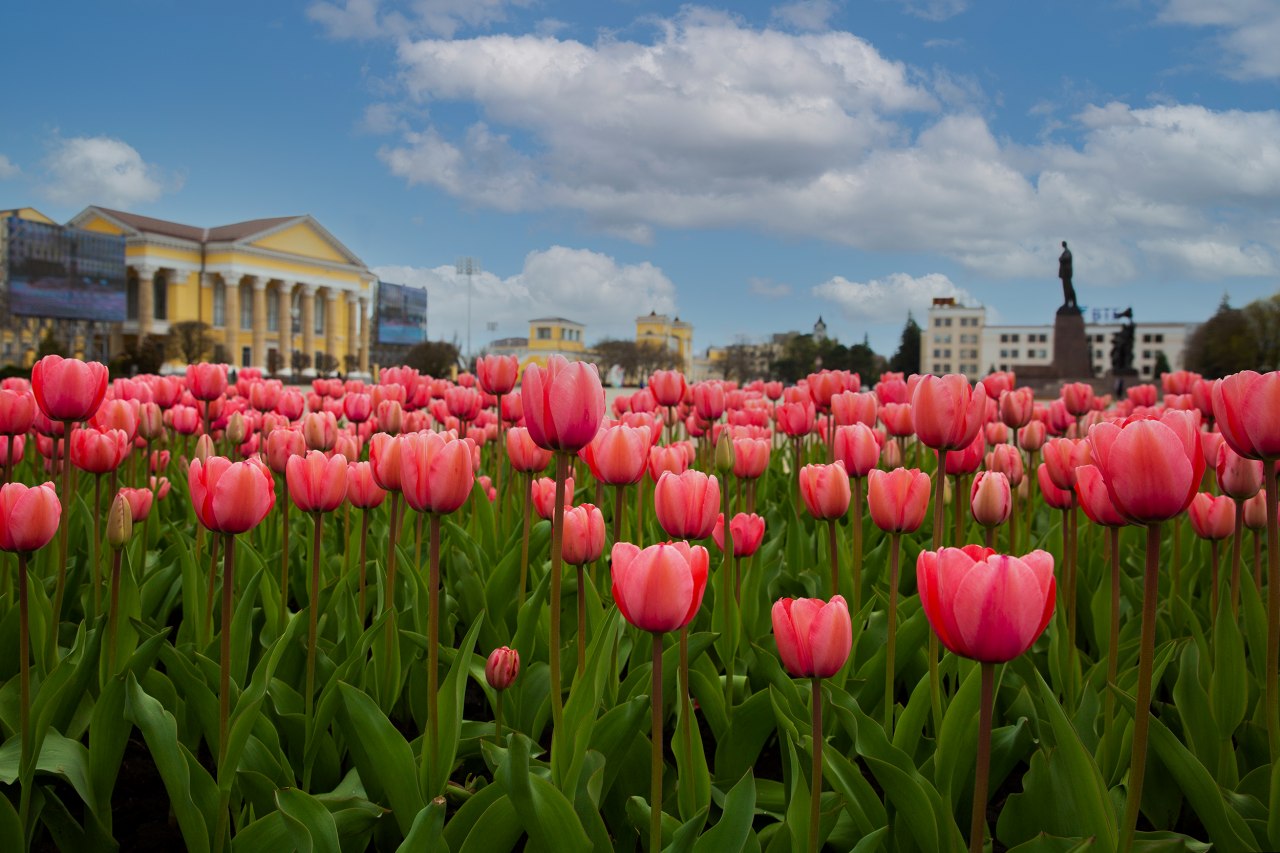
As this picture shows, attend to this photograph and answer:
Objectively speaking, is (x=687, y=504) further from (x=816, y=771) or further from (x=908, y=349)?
(x=908, y=349)

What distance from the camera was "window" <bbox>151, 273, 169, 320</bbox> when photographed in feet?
221

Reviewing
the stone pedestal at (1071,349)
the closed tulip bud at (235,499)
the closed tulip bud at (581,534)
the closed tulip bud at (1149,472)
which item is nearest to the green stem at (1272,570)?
the closed tulip bud at (1149,472)

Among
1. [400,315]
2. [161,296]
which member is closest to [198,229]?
[161,296]

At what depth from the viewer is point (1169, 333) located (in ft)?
355

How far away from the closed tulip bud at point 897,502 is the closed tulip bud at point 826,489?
0.22 m

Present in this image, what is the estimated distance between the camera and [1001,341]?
108 m

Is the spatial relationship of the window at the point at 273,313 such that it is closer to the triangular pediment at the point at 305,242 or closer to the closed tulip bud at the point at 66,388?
the triangular pediment at the point at 305,242

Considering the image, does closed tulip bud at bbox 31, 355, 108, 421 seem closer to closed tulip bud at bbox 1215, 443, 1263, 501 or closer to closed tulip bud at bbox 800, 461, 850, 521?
closed tulip bud at bbox 800, 461, 850, 521

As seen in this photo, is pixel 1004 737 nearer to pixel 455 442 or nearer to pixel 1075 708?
pixel 1075 708

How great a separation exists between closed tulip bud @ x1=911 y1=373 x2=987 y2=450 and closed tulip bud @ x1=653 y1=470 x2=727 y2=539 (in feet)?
1.30

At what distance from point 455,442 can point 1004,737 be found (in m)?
1.17

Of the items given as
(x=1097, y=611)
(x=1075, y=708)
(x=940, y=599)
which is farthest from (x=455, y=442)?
(x=1097, y=611)

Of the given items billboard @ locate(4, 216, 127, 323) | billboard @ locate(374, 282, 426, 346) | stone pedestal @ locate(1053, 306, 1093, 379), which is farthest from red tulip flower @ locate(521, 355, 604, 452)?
billboard @ locate(374, 282, 426, 346)

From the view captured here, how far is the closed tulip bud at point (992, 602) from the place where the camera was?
998 mm
